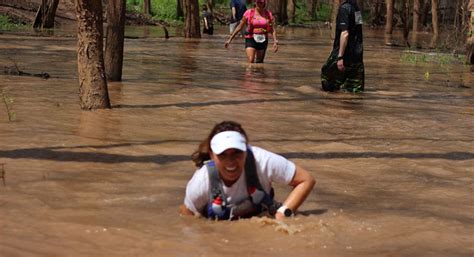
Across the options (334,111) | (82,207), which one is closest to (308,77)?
(334,111)

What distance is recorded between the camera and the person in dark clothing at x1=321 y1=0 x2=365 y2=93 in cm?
1211

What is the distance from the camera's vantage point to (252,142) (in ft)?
26.4

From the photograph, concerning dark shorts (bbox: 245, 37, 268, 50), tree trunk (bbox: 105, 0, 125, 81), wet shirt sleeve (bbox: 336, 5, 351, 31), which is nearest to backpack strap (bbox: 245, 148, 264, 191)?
wet shirt sleeve (bbox: 336, 5, 351, 31)

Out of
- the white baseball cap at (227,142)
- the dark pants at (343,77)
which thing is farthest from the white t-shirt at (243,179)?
the dark pants at (343,77)

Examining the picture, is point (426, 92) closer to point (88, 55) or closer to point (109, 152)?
point (88, 55)

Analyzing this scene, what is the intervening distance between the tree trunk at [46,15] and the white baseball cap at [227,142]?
23.8m

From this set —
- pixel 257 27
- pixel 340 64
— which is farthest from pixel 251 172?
pixel 257 27

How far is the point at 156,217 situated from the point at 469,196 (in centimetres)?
231

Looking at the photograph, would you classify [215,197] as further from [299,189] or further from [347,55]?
[347,55]

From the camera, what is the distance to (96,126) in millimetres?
8602

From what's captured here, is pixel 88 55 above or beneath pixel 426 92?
above

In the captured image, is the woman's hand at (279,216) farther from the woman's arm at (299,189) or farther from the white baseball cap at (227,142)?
the white baseball cap at (227,142)

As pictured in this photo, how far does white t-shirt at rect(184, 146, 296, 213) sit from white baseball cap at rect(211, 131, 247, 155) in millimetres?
247

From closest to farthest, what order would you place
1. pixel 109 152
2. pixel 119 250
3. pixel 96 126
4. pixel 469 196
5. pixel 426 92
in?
pixel 119 250 < pixel 469 196 < pixel 109 152 < pixel 96 126 < pixel 426 92
